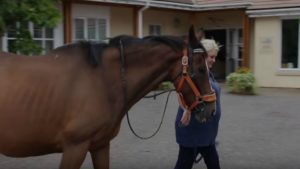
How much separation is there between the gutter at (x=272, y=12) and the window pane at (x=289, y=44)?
1.66 ft

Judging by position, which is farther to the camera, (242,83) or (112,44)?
(242,83)

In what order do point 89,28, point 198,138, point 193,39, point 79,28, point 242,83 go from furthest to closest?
1. point 89,28
2. point 79,28
3. point 242,83
4. point 198,138
5. point 193,39

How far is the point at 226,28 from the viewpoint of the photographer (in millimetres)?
21047

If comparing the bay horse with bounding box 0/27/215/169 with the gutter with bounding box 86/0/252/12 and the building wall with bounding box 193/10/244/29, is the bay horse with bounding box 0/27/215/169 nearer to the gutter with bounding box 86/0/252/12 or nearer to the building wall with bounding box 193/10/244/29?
the gutter with bounding box 86/0/252/12

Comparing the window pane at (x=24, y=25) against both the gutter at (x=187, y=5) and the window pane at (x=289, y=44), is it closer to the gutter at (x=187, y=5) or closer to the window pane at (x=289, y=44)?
the gutter at (x=187, y=5)

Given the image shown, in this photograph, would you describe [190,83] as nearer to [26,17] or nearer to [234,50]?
[26,17]

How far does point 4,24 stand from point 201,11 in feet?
53.4

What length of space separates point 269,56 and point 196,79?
49.8 feet

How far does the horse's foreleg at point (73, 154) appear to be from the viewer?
3811mm

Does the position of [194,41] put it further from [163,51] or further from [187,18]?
[187,18]

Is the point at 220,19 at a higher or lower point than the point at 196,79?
higher

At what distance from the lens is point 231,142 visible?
8297mm

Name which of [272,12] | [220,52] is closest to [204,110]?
[272,12]

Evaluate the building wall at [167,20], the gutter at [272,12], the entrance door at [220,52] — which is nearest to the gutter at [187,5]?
the gutter at [272,12]
